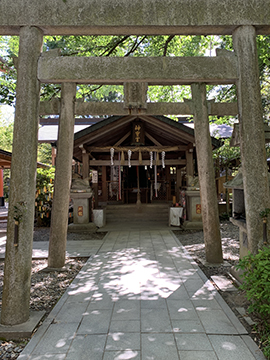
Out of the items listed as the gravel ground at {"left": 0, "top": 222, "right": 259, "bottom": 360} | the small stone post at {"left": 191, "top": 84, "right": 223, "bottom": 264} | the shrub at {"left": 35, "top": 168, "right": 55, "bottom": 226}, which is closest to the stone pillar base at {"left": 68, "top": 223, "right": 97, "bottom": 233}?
the shrub at {"left": 35, "top": 168, "right": 55, "bottom": 226}

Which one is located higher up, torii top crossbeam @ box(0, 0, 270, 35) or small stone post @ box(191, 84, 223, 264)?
torii top crossbeam @ box(0, 0, 270, 35)

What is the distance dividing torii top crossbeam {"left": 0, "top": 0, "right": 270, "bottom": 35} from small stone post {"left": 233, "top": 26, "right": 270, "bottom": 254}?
0.84ft

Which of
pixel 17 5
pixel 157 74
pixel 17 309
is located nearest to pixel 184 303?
pixel 17 309

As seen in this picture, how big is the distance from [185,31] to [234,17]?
76 cm

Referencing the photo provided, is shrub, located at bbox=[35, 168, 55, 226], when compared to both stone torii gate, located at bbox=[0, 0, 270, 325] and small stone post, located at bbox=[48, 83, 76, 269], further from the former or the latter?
stone torii gate, located at bbox=[0, 0, 270, 325]

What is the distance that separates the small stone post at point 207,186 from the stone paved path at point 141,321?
0.76m

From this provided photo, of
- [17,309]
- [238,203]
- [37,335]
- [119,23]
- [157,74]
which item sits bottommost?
[37,335]

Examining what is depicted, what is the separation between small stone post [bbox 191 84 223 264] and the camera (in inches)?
246

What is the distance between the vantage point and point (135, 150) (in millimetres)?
13156

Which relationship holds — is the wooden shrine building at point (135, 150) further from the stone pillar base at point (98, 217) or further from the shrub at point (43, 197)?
the shrub at point (43, 197)

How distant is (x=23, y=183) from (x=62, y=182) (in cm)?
253

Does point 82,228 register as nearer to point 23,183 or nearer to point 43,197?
point 43,197

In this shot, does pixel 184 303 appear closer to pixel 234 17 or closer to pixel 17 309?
pixel 17 309

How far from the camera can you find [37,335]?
11.1 ft
